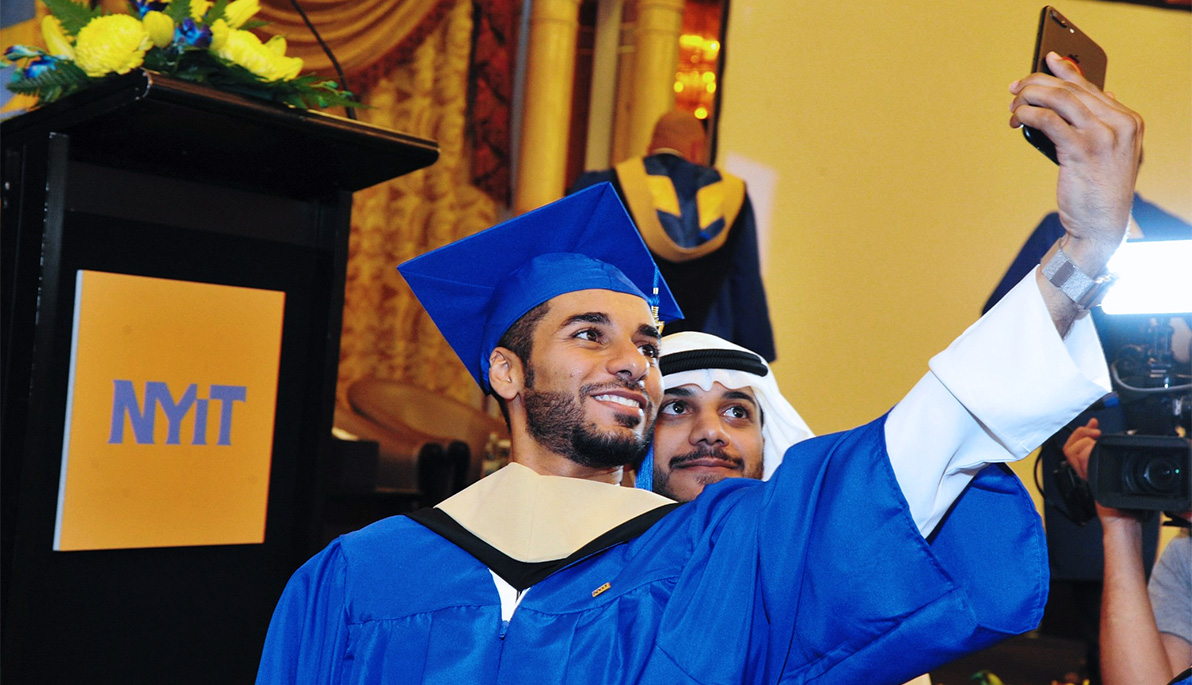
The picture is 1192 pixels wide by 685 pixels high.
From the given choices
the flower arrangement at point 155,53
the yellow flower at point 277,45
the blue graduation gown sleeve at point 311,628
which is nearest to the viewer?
the blue graduation gown sleeve at point 311,628

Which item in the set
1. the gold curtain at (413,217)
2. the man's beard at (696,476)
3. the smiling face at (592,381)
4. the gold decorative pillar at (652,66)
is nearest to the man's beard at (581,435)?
the smiling face at (592,381)

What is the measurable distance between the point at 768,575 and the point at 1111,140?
0.67 meters

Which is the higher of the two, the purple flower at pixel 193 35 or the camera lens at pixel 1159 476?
the purple flower at pixel 193 35

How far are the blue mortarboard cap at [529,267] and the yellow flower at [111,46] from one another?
0.65 metres

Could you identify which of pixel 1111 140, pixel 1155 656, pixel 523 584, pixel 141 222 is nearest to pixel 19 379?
pixel 141 222

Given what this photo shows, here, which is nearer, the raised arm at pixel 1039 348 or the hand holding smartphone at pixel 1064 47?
the raised arm at pixel 1039 348

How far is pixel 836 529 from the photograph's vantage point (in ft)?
4.56

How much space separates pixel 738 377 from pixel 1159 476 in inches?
36.0

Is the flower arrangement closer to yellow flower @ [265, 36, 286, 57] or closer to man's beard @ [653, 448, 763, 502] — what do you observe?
yellow flower @ [265, 36, 286, 57]

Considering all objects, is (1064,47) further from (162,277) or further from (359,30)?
(359,30)

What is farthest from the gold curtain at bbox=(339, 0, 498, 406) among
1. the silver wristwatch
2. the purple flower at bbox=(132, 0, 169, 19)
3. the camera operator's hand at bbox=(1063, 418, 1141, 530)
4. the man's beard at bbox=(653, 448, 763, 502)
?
the silver wristwatch

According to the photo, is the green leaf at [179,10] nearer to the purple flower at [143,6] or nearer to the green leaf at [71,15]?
the purple flower at [143,6]

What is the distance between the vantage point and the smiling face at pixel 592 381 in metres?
1.97

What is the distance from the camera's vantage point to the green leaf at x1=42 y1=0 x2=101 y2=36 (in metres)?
2.24
